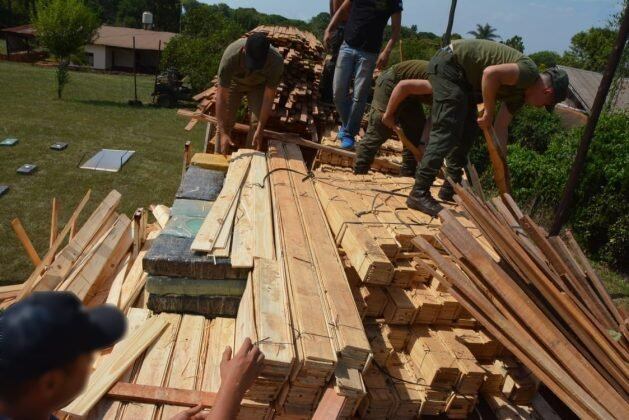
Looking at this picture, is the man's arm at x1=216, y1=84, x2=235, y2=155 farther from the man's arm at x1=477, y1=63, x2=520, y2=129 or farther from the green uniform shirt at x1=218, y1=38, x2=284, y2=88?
the man's arm at x1=477, y1=63, x2=520, y2=129

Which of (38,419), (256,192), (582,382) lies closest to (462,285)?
(582,382)

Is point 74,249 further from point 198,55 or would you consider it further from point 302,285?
point 198,55

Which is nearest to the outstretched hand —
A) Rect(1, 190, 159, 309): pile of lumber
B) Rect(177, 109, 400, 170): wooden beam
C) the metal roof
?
Rect(1, 190, 159, 309): pile of lumber

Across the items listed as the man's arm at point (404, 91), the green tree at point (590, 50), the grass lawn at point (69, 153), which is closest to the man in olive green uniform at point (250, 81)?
the man's arm at point (404, 91)

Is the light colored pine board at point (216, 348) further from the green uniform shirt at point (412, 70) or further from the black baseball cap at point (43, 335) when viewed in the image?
the green uniform shirt at point (412, 70)

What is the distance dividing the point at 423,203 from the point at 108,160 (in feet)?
35.7

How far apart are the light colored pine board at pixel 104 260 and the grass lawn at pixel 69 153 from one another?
298cm

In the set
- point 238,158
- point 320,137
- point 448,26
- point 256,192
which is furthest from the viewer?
point 448,26

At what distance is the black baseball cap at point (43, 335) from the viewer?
3.85 feet

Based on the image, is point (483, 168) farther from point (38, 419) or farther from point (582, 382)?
point (38, 419)

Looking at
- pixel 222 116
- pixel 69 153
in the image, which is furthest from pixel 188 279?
pixel 69 153

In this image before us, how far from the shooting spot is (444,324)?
3656 millimetres

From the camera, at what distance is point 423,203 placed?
15.0 ft

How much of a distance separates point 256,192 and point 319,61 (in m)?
7.27
